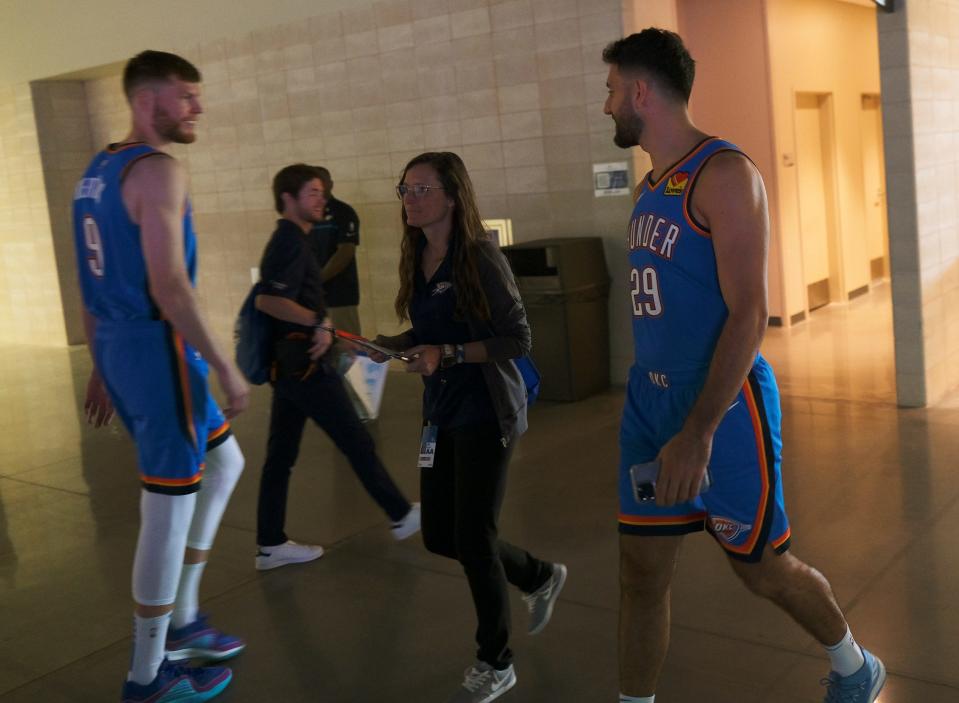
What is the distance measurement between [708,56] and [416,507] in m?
6.48

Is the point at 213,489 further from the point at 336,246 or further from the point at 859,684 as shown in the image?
the point at 336,246

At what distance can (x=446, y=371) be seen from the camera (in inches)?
121

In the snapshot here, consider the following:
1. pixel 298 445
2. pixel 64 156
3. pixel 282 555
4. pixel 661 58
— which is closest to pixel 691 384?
pixel 661 58

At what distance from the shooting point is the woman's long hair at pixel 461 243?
120 inches

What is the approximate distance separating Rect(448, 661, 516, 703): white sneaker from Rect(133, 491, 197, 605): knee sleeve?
93cm

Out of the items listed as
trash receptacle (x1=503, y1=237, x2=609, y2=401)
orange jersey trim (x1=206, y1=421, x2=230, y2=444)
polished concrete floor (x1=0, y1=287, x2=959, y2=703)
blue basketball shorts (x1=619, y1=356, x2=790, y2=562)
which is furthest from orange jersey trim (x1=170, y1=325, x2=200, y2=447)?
trash receptacle (x1=503, y1=237, x2=609, y2=401)

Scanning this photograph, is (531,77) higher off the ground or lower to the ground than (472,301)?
higher

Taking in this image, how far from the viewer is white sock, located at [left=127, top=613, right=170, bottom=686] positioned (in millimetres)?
3057

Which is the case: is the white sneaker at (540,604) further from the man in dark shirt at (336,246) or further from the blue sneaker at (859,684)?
the man in dark shirt at (336,246)

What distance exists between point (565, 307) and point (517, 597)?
343 cm

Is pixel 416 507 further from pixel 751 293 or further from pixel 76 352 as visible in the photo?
pixel 76 352

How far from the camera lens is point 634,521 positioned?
2.50 m

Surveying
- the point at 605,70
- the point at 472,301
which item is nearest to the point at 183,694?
the point at 472,301

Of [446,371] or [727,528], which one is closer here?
Result: [727,528]
